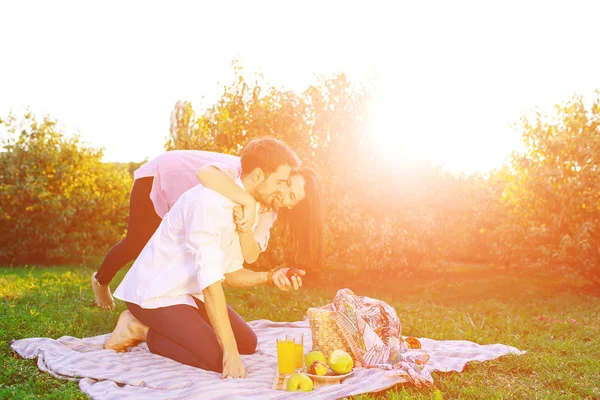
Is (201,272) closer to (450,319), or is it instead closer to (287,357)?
(287,357)

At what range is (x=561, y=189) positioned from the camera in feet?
27.2

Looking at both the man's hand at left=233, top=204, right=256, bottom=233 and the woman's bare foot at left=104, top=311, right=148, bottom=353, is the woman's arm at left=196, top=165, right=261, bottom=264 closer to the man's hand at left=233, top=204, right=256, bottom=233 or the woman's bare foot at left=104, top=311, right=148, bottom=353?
the man's hand at left=233, top=204, right=256, bottom=233

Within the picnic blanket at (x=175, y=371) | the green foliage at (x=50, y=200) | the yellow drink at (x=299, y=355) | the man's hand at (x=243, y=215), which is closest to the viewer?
the picnic blanket at (x=175, y=371)

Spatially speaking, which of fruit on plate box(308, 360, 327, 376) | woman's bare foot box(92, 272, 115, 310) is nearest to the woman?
woman's bare foot box(92, 272, 115, 310)

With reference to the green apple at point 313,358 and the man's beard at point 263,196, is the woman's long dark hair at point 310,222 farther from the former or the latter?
the green apple at point 313,358

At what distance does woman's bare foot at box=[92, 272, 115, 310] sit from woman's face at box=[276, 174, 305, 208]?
2513 millimetres

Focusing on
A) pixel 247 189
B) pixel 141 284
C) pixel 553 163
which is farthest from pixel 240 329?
pixel 553 163

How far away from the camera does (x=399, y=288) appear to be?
858cm

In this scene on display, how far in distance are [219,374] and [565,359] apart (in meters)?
2.60

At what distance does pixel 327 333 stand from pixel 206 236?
1153 mm

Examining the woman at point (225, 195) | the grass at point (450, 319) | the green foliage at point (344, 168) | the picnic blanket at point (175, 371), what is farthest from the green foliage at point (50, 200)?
the picnic blanket at point (175, 371)

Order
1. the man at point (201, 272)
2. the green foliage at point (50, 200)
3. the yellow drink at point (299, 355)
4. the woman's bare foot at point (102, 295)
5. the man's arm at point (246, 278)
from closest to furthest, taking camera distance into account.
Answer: the man at point (201, 272), the yellow drink at point (299, 355), the man's arm at point (246, 278), the woman's bare foot at point (102, 295), the green foliage at point (50, 200)

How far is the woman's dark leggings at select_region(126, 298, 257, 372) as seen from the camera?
380cm

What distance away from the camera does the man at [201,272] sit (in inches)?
138
